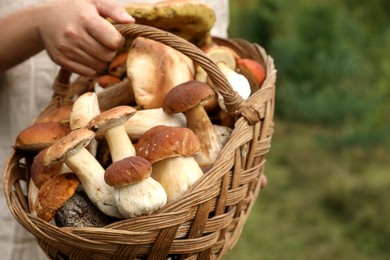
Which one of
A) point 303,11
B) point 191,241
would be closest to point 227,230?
point 191,241

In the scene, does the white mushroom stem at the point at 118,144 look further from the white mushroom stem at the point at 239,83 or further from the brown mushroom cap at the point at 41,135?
the white mushroom stem at the point at 239,83

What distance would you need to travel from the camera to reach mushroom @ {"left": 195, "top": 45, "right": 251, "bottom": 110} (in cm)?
122

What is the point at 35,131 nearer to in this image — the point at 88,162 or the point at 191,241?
the point at 88,162

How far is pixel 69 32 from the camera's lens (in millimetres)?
1159

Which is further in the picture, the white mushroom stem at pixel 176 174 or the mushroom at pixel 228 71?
the mushroom at pixel 228 71

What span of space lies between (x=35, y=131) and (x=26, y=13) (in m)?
0.24

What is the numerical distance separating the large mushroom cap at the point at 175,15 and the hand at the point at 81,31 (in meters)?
0.08

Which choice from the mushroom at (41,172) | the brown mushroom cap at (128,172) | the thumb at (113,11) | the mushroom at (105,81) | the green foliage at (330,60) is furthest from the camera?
the green foliage at (330,60)

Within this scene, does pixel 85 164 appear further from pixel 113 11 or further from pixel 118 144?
pixel 113 11

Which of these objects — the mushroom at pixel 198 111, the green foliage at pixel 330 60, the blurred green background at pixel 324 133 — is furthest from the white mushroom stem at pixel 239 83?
the green foliage at pixel 330 60

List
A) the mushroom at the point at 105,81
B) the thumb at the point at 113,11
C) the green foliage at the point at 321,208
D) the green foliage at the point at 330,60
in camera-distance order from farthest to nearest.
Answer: the green foliage at the point at 330,60 → the green foliage at the point at 321,208 → the mushroom at the point at 105,81 → the thumb at the point at 113,11

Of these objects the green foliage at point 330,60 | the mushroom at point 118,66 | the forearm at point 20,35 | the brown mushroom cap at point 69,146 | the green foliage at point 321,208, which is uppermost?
the forearm at point 20,35

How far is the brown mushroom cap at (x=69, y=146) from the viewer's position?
3.25ft

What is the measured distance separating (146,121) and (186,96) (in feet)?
0.29
